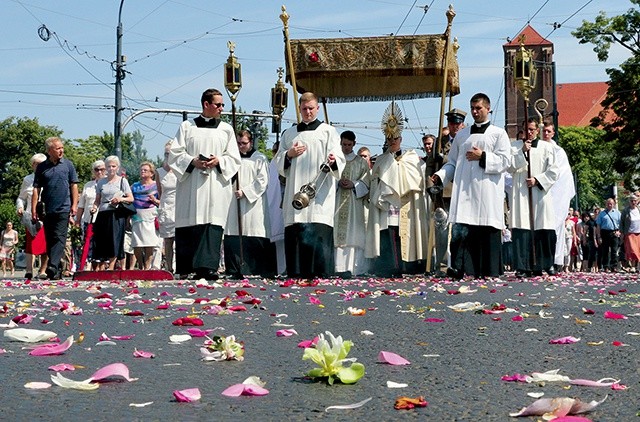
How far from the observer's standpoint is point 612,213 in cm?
3312

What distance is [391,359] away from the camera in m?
5.96

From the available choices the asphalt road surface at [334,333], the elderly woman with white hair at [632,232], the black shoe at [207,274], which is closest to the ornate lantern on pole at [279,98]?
the black shoe at [207,274]

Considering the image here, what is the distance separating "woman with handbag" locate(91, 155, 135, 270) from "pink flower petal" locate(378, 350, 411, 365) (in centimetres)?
1276

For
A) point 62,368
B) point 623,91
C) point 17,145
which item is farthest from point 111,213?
point 17,145

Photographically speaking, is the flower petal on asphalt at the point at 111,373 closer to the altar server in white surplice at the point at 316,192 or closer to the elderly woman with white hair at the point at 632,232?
the altar server in white surplice at the point at 316,192

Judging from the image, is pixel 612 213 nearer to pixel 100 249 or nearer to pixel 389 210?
pixel 389 210

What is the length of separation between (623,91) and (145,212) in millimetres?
41265

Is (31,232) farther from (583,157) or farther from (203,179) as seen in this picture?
(583,157)

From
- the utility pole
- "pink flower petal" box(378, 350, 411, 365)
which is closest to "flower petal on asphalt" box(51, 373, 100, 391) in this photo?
"pink flower petal" box(378, 350, 411, 365)

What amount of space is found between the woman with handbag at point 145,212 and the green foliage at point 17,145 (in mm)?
85571

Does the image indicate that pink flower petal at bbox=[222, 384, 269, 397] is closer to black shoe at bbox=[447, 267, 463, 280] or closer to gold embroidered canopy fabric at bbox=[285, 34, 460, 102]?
black shoe at bbox=[447, 267, 463, 280]

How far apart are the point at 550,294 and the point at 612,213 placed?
2176cm

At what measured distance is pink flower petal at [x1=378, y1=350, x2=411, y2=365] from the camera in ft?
19.5

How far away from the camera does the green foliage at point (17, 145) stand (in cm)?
10450
